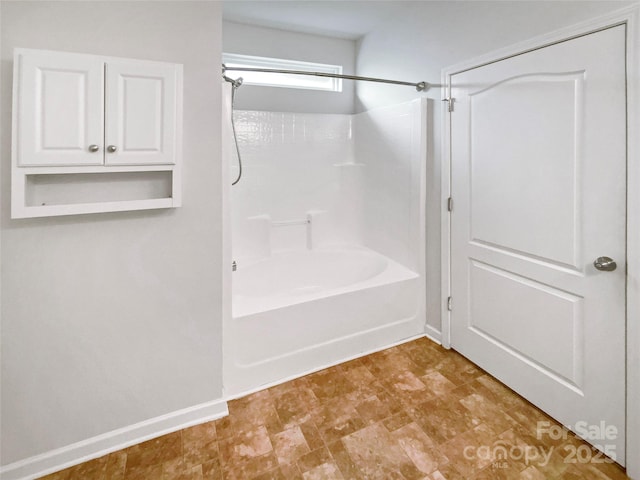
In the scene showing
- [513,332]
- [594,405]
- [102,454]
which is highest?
[513,332]

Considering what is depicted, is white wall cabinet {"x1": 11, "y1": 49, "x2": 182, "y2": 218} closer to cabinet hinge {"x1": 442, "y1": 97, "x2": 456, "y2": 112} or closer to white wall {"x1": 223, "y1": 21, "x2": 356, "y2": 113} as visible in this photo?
white wall {"x1": 223, "y1": 21, "x2": 356, "y2": 113}

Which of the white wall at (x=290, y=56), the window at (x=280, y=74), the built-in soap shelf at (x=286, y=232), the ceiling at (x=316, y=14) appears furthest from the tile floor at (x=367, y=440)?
the ceiling at (x=316, y=14)

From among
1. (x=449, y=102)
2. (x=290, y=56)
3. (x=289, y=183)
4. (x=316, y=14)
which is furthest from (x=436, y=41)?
(x=289, y=183)

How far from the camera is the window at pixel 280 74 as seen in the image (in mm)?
2943

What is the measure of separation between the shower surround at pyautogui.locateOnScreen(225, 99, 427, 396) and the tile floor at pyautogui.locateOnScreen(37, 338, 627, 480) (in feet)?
0.88

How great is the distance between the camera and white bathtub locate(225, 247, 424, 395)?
1.96 m

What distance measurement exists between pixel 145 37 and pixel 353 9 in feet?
6.07

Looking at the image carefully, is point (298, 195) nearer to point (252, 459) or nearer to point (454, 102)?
point (454, 102)

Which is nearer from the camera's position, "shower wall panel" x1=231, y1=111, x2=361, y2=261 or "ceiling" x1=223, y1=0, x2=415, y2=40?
"ceiling" x1=223, y1=0, x2=415, y2=40

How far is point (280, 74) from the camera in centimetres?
308

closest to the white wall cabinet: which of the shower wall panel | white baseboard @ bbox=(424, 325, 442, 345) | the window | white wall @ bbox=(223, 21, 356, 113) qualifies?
the shower wall panel

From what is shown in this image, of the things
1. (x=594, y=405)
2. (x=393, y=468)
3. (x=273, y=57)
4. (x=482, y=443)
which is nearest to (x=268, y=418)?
(x=393, y=468)

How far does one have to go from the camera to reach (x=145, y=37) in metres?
1.46

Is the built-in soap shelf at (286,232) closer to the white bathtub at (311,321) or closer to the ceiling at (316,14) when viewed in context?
the white bathtub at (311,321)
